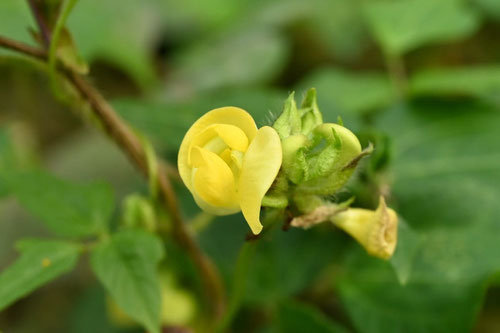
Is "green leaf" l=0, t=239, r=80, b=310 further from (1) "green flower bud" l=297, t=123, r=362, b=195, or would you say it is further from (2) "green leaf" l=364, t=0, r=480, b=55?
(2) "green leaf" l=364, t=0, r=480, b=55

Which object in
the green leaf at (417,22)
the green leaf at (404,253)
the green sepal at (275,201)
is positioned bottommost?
the green leaf at (417,22)

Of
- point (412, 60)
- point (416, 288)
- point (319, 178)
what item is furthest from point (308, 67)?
point (319, 178)

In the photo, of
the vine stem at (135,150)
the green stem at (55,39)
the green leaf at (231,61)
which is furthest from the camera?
the green leaf at (231,61)

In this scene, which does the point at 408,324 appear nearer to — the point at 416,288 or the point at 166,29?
the point at 416,288

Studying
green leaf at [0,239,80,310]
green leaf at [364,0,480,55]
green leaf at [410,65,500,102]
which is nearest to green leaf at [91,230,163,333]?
green leaf at [0,239,80,310]

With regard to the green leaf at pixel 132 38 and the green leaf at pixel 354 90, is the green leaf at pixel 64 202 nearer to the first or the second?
the green leaf at pixel 354 90

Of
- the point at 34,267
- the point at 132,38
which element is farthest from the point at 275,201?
the point at 132,38

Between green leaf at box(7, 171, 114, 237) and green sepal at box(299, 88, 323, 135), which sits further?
green leaf at box(7, 171, 114, 237)

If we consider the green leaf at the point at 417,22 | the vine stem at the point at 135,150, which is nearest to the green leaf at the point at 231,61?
the green leaf at the point at 417,22
